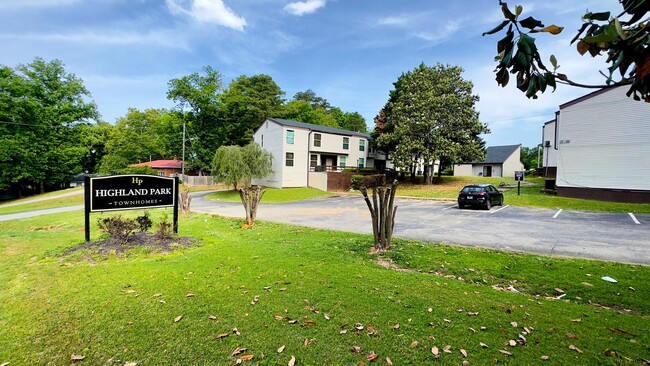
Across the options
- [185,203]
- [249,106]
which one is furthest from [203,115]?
[185,203]

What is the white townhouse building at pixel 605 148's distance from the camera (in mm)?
16438

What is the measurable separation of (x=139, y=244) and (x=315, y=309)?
546 centimetres

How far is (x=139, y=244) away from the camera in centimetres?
703

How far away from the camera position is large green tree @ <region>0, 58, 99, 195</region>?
1167 inches

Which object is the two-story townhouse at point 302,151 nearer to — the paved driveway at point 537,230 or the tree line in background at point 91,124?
the tree line in background at point 91,124

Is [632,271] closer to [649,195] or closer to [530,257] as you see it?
[530,257]

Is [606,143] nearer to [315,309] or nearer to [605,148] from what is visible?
[605,148]

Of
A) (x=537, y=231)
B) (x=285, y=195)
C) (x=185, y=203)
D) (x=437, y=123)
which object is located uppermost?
(x=437, y=123)

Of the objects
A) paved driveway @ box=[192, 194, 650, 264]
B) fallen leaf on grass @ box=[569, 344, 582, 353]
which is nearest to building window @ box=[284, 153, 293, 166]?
paved driveway @ box=[192, 194, 650, 264]

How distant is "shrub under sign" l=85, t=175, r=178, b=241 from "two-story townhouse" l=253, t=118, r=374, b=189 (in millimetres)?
20162

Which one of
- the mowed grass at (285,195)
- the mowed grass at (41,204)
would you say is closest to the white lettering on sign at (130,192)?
the mowed grass at (285,195)

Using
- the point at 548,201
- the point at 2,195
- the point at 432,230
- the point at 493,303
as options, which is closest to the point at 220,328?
the point at 493,303

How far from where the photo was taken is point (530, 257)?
20.7 feet

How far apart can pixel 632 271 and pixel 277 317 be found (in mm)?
6354
